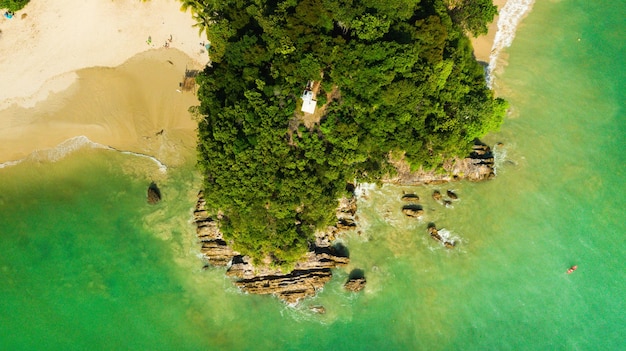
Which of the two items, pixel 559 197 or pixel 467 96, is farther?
pixel 559 197

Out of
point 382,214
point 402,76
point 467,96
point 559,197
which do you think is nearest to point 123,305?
point 382,214

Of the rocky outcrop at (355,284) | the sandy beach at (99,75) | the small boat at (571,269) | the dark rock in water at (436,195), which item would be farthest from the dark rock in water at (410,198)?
the small boat at (571,269)

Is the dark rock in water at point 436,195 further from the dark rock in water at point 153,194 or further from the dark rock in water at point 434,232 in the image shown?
the dark rock in water at point 153,194

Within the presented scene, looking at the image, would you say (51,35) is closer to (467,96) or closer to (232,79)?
(232,79)

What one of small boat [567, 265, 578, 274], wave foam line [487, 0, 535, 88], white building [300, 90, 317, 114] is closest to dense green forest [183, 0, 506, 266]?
white building [300, 90, 317, 114]

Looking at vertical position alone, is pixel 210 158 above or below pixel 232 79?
below

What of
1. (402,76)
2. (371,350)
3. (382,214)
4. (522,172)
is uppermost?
(402,76)
